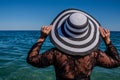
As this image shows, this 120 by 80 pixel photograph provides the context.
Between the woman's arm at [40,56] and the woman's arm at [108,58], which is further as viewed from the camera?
the woman's arm at [108,58]

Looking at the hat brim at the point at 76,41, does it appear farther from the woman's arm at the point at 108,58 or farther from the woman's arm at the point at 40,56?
the woman's arm at the point at 108,58

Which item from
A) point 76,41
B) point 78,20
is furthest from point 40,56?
point 78,20

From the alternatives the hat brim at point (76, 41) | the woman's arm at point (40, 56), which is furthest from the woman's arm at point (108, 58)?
the woman's arm at point (40, 56)

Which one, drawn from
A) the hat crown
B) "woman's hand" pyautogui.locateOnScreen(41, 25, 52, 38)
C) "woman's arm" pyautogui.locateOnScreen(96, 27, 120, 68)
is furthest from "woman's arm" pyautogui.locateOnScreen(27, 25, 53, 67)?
"woman's arm" pyautogui.locateOnScreen(96, 27, 120, 68)

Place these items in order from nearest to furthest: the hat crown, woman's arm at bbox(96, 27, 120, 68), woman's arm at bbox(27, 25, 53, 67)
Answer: the hat crown
woman's arm at bbox(27, 25, 53, 67)
woman's arm at bbox(96, 27, 120, 68)

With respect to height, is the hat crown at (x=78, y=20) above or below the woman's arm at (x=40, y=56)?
above

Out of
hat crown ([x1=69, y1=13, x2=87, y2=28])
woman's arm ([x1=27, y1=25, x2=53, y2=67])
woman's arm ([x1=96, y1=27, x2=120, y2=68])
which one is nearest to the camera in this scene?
hat crown ([x1=69, y1=13, x2=87, y2=28])

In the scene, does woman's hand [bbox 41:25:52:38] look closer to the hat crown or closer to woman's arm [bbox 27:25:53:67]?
woman's arm [bbox 27:25:53:67]

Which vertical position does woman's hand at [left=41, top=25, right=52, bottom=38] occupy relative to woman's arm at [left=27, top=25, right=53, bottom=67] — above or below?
above

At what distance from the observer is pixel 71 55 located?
279 cm

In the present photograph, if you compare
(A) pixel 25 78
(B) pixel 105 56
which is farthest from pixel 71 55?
(A) pixel 25 78

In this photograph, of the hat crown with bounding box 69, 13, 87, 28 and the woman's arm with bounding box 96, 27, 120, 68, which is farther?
the woman's arm with bounding box 96, 27, 120, 68

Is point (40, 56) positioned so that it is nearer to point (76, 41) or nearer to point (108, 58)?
point (76, 41)

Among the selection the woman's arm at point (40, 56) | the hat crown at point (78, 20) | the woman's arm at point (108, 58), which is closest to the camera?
the hat crown at point (78, 20)
